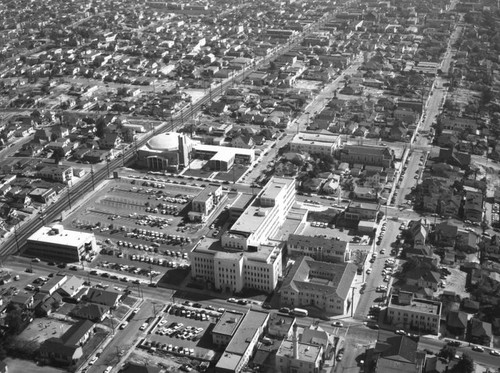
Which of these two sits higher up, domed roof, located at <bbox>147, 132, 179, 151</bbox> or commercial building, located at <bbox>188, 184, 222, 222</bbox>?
domed roof, located at <bbox>147, 132, 179, 151</bbox>

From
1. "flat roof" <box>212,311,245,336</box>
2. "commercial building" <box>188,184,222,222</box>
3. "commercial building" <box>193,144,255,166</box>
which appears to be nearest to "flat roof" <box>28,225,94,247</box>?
"commercial building" <box>188,184,222,222</box>

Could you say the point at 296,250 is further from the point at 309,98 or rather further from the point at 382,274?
the point at 309,98

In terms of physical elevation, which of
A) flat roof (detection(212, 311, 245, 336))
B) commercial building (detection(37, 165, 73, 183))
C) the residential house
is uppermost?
flat roof (detection(212, 311, 245, 336))

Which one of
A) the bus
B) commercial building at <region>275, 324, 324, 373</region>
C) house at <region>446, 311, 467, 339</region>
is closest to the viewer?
commercial building at <region>275, 324, 324, 373</region>

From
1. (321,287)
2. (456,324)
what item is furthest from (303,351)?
(456,324)

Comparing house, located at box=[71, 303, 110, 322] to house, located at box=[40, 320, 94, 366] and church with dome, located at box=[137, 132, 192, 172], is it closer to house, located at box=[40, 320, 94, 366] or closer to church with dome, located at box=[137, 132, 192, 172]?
house, located at box=[40, 320, 94, 366]

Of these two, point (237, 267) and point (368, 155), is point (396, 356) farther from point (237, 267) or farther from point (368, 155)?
point (368, 155)

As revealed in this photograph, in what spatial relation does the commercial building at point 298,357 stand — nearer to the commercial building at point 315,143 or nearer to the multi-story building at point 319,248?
the multi-story building at point 319,248
